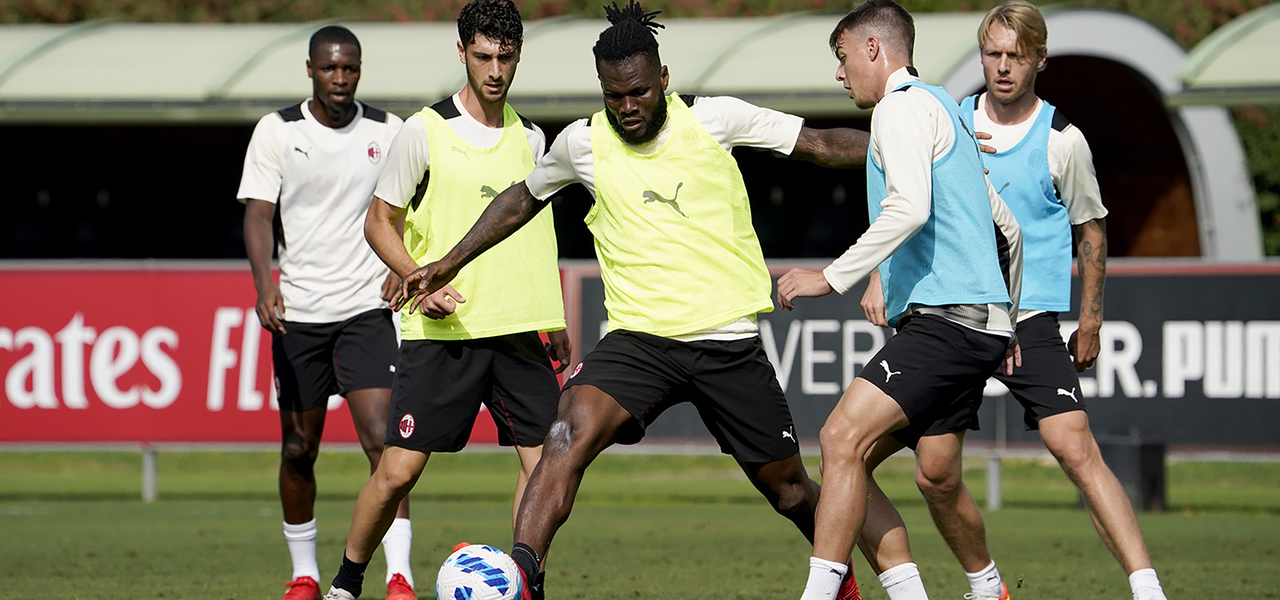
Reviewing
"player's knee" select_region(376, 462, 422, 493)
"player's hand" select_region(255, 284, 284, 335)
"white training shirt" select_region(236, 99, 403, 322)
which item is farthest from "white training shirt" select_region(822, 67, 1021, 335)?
"player's hand" select_region(255, 284, 284, 335)

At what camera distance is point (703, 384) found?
6.30 meters

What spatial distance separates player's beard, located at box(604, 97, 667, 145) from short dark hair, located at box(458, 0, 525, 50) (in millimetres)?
925

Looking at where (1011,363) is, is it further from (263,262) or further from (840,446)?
(263,262)

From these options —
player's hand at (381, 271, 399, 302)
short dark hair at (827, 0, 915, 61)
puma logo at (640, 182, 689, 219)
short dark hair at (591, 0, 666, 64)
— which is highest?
short dark hair at (827, 0, 915, 61)

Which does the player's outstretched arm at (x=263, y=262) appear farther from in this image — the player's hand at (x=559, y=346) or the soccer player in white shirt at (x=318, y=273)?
the player's hand at (x=559, y=346)

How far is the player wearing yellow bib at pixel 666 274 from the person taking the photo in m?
6.18

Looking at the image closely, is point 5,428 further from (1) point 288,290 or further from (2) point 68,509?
(1) point 288,290

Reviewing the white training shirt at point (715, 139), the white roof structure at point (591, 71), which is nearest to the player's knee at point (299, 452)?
the white training shirt at point (715, 139)

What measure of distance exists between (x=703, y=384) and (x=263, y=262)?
9.20 feet

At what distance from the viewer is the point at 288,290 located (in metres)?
8.17

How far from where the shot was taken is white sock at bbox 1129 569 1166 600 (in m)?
6.39

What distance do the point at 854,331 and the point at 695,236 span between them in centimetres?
672

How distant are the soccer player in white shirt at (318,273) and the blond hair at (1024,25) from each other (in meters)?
3.01

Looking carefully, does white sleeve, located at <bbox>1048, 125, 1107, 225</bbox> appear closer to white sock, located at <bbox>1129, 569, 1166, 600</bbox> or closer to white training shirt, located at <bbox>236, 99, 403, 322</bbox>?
white sock, located at <bbox>1129, 569, 1166, 600</bbox>
